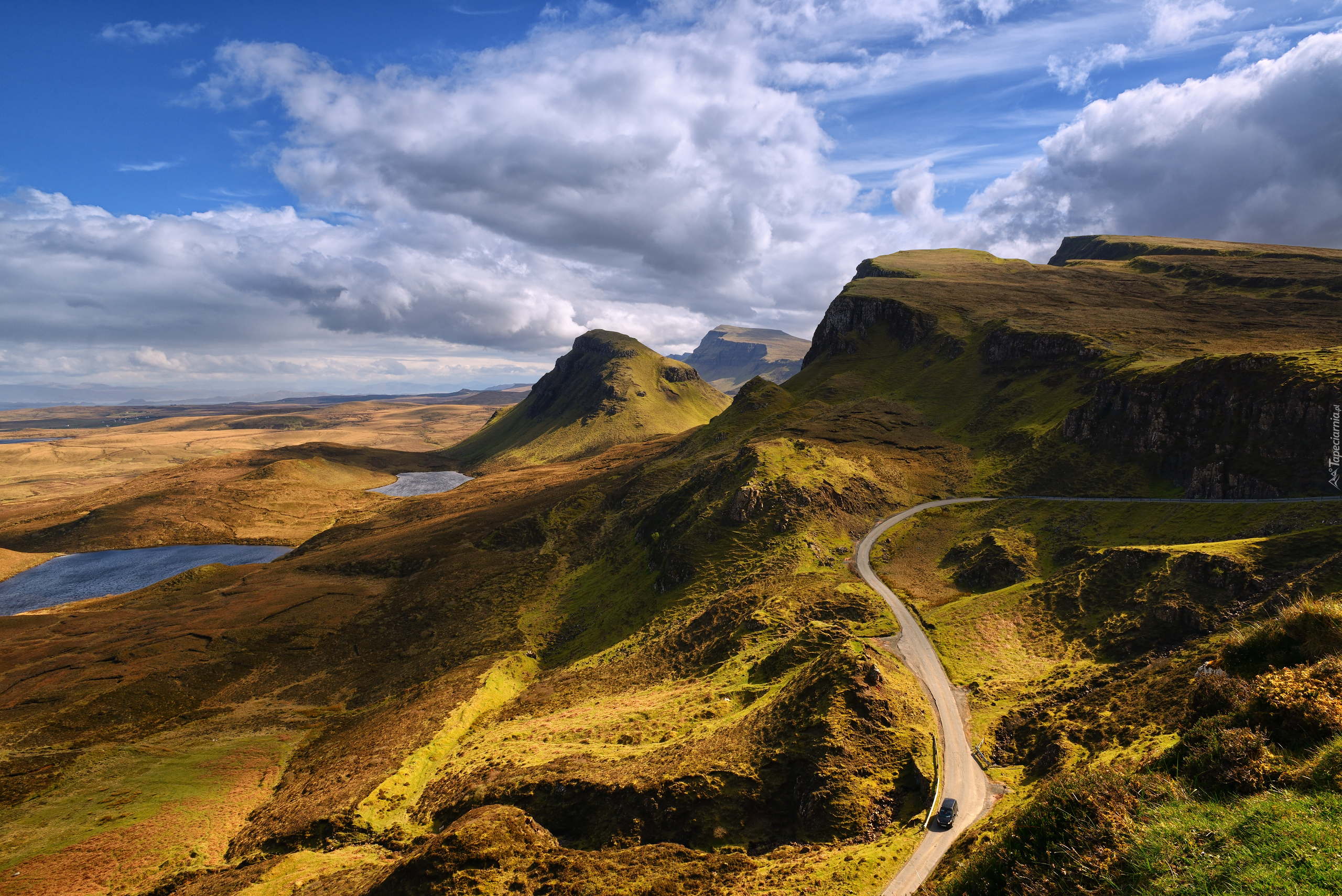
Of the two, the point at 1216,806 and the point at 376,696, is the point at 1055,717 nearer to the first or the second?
the point at 1216,806

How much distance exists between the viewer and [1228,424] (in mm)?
80312

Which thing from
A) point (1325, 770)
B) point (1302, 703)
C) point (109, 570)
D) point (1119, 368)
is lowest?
point (109, 570)

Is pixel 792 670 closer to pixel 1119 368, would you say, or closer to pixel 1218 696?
pixel 1218 696

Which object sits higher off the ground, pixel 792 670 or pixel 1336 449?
pixel 1336 449

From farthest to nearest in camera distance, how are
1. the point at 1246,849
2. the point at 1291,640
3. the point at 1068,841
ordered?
1. the point at 1291,640
2. the point at 1068,841
3. the point at 1246,849

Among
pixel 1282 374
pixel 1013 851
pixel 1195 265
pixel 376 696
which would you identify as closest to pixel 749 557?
pixel 376 696

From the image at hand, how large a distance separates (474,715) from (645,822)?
Result: 33.1 m

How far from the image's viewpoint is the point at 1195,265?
17275 cm

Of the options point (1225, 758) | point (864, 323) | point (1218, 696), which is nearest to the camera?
point (1225, 758)

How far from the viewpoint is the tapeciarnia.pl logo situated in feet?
225

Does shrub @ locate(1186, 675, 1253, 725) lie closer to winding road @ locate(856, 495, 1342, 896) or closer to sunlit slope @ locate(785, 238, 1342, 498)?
winding road @ locate(856, 495, 1342, 896)

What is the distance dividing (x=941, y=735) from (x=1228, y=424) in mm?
75578

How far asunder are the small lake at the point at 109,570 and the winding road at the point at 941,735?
142863 millimetres

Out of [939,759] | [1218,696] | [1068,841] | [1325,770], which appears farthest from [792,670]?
[1325,770]
